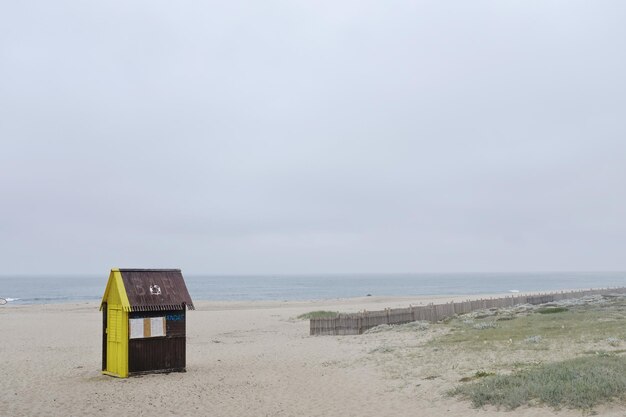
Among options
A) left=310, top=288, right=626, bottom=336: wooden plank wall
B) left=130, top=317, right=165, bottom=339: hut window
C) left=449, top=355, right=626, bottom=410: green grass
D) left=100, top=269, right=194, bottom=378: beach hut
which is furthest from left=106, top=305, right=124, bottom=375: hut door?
left=310, top=288, right=626, bottom=336: wooden plank wall

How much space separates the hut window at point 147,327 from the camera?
16344 millimetres

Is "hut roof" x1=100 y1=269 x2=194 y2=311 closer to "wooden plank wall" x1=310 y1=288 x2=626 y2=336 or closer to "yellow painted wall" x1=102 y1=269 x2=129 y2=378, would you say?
"yellow painted wall" x1=102 y1=269 x2=129 y2=378

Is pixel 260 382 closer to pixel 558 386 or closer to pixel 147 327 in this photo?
pixel 147 327

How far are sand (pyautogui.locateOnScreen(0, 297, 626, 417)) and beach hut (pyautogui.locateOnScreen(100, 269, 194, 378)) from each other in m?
0.45

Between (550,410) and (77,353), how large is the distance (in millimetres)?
18783

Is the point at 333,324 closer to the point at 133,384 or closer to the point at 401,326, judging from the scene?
the point at 401,326

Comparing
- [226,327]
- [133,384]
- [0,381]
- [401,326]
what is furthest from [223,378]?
[226,327]

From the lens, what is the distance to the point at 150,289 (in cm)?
1709

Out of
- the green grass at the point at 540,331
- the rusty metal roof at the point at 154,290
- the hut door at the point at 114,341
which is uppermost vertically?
the rusty metal roof at the point at 154,290

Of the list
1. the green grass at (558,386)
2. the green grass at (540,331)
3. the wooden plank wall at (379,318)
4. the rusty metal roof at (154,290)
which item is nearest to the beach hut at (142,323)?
the rusty metal roof at (154,290)

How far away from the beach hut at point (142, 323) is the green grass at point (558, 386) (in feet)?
27.8

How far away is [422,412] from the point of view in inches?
466

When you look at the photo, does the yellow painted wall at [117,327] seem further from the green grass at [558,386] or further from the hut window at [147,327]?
the green grass at [558,386]

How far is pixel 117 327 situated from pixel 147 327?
33.2 inches
